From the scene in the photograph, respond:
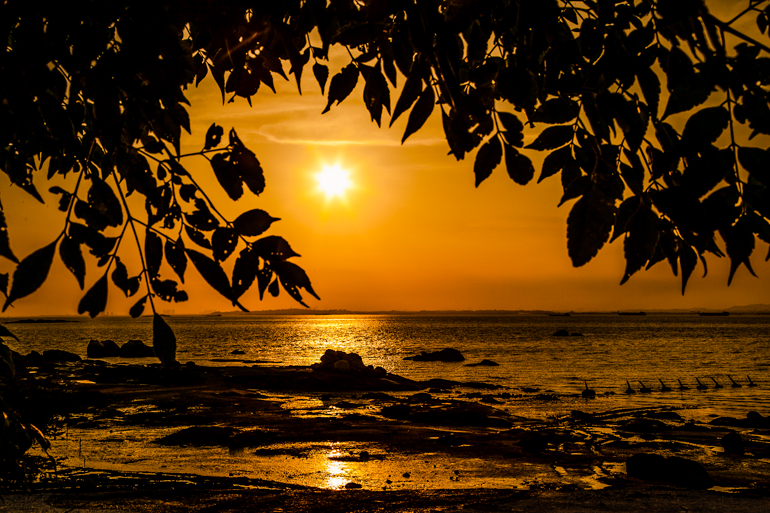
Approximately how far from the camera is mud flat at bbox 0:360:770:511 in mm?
10359

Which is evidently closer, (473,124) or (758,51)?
(758,51)

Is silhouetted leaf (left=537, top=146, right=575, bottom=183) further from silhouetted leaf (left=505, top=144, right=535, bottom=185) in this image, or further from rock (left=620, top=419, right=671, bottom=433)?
rock (left=620, top=419, right=671, bottom=433)

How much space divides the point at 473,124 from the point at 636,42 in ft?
1.72

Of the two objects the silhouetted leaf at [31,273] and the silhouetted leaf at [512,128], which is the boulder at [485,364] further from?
the silhouetted leaf at [31,273]

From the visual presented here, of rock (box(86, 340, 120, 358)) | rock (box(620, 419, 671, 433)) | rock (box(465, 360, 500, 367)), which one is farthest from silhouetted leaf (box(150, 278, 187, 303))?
rock (box(86, 340, 120, 358))

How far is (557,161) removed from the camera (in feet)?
5.33

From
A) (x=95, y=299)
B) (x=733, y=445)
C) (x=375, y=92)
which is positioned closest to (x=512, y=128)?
(x=375, y=92)

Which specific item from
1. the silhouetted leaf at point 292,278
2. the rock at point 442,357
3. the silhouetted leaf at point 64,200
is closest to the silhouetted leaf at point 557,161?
the silhouetted leaf at point 292,278

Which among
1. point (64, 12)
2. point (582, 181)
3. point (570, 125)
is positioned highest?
point (64, 12)

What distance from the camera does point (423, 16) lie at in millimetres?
1350

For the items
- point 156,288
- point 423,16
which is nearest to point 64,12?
point 156,288

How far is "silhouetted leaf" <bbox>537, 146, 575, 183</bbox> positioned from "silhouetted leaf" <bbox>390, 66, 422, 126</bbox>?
0.45m

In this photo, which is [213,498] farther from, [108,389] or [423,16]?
[108,389]

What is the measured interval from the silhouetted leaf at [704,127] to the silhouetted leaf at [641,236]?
18 cm
